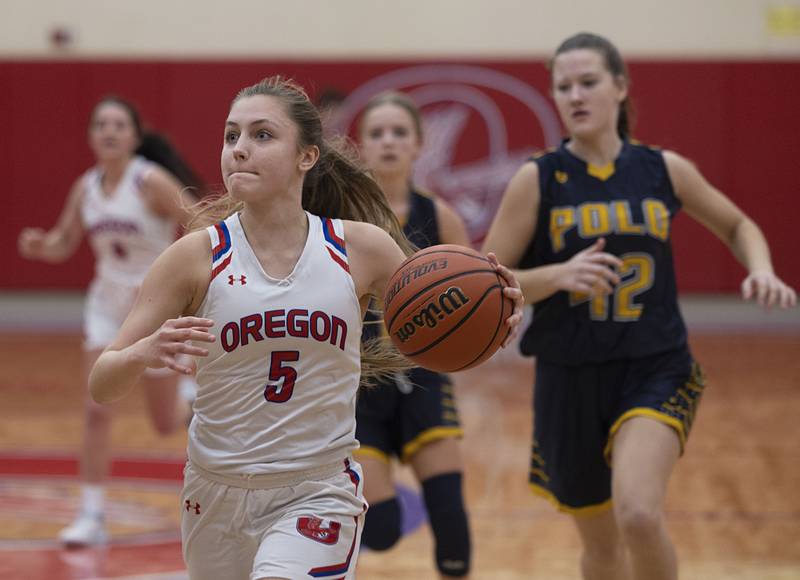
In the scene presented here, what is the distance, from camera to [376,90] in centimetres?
1394

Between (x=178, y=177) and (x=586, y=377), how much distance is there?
345 centimetres

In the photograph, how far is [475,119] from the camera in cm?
1386

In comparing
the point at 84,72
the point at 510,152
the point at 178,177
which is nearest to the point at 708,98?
the point at 510,152

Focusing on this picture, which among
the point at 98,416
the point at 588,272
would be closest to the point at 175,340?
the point at 588,272

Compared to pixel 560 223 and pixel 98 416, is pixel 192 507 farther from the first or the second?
pixel 98 416

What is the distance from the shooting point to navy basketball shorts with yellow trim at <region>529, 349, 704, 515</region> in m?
4.21

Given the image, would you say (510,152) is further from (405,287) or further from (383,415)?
(405,287)

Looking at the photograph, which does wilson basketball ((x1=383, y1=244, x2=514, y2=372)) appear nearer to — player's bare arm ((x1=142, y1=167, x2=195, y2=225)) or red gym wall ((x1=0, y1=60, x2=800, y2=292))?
player's bare arm ((x1=142, y1=167, x2=195, y2=225))

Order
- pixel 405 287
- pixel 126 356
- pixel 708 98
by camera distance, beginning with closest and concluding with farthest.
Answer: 1. pixel 126 356
2. pixel 405 287
3. pixel 708 98

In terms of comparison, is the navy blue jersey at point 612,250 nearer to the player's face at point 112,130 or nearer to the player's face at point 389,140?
the player's face at point 389,140

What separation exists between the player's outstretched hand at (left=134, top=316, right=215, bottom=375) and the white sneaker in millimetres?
3327

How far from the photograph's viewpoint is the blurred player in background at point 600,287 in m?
4.20

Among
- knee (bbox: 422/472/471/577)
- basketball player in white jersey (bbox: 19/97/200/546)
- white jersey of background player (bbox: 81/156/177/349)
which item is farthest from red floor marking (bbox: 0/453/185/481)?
knee (bbox: 422/472/471/577)

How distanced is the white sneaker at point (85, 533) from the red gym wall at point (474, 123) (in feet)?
27.1
